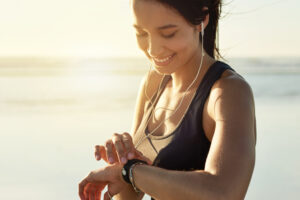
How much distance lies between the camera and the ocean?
12.2 feet

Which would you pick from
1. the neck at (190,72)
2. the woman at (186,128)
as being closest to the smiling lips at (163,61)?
the woman at (186,128)

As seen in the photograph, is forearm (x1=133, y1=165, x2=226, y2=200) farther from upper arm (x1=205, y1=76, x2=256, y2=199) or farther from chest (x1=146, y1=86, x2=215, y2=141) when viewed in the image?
chest (x1=146, y1=86, x2=215, y2=141)

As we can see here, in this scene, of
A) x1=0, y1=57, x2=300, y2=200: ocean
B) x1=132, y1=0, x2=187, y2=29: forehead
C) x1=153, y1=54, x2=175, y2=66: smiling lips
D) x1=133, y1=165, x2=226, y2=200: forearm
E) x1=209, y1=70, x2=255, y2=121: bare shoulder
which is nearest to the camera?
x1=133, y1=165, x2=226, y2=200: forearm

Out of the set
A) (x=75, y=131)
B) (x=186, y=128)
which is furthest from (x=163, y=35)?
(x=75, y=131)

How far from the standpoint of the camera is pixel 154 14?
1.71 metres

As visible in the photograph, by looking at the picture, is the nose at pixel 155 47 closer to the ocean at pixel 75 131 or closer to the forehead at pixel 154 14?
the forehead at pixel 154 14

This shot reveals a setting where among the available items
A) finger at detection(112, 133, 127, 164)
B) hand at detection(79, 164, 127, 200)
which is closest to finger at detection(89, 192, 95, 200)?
hand at detection(79, 164, 127, 200)

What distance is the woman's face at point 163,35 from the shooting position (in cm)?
171

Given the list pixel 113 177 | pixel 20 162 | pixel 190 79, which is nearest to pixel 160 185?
pixel 113 177

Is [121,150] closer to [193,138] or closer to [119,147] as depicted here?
[119,147]

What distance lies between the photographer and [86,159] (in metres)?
4.05

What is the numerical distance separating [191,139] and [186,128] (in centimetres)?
4

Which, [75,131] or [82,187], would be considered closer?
[82,187]

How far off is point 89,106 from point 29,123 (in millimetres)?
1091
